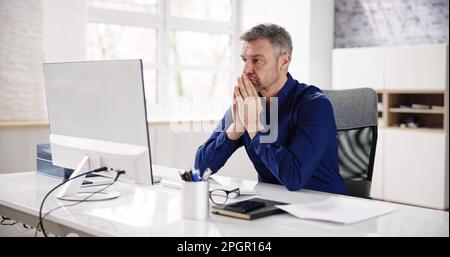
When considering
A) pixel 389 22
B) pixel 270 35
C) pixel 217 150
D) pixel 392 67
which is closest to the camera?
pixel 270 35

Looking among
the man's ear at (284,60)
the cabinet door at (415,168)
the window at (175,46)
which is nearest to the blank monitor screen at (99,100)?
the man's ear at (284,60)

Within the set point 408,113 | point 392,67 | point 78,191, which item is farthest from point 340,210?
point 408,113

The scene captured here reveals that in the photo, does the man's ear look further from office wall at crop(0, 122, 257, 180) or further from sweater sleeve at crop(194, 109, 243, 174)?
office wall at crop(0, 122, 257, 180)

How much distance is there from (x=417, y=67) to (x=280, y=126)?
11.1 ft

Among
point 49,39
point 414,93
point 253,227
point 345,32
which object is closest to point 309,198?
point 253,227

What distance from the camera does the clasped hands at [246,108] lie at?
2.05 m

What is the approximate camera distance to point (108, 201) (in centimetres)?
183

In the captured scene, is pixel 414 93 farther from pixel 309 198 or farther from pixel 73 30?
pixel 309 198

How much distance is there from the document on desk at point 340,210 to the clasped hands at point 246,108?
41 centimetres

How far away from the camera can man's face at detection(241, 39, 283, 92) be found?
7.23ft

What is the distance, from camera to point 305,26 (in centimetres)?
586

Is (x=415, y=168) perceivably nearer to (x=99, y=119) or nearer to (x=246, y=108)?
(x=246, y=108)

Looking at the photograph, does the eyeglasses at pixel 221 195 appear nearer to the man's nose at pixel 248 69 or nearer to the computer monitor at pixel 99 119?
the computer monitor at pixel 99 119

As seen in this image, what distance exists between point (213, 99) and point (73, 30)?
188 cm
